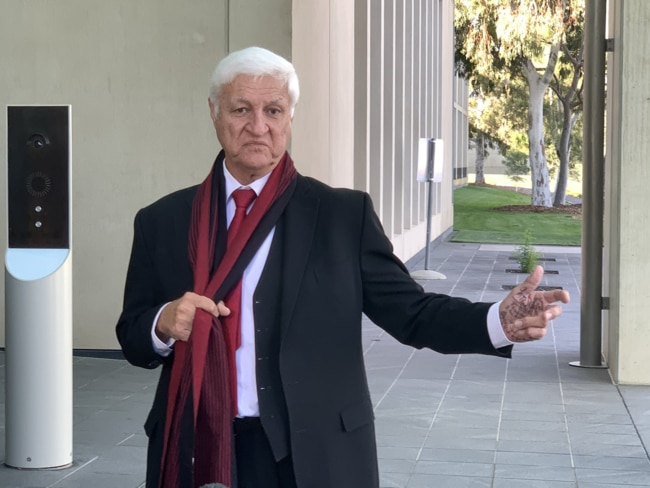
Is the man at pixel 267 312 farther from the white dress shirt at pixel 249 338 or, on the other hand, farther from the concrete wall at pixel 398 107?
the concrete wall at pixel 398 107

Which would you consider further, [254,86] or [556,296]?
[254,86]

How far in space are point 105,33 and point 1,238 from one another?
2.05 m

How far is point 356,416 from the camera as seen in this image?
2.97 meters

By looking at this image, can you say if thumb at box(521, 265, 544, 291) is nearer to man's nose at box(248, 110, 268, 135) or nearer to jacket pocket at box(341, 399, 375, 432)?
jacket pocket at box(341, 399, 375, 432)

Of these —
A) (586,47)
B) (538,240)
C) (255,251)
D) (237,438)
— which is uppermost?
(586,47)

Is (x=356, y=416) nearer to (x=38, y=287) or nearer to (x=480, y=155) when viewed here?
(x=38, y=287)

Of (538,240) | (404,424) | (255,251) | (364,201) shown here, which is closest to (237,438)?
(255,251)

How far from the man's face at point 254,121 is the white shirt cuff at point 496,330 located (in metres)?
0.66

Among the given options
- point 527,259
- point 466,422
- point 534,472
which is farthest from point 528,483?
point 527,259

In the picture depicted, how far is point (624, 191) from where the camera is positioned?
9.77 metres

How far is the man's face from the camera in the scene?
117 inches

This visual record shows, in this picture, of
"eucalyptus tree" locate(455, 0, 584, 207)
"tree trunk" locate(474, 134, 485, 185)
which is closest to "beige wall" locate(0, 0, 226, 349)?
"eucalyptus tree" locate(455, 0, 584, 207)

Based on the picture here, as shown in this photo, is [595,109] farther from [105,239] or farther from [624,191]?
[105,239]

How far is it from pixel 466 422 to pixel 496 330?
5.45 m
